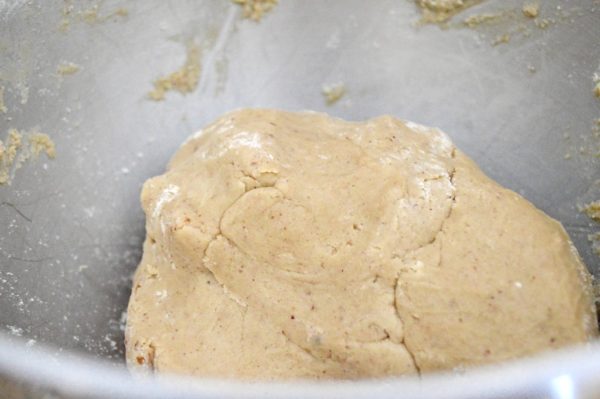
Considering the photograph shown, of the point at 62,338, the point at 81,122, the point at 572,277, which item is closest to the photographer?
the point at 572,277

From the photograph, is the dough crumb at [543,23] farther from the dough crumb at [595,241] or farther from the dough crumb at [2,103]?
the dough crumb at [2,103]

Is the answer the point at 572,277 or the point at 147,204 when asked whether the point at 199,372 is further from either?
the point at 572,277

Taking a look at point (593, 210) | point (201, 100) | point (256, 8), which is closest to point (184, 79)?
point (201, 100)

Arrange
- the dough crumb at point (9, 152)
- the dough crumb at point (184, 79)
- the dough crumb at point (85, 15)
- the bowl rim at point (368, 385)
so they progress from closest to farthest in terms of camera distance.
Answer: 1. the bowl rim at point (368, 385)
2. the dough crumb at point (9, 152)
3. the dough crumb at point (85, 15)
4. the dough crumb at point (184, 79)

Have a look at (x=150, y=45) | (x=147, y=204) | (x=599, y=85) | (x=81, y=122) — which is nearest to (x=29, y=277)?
(x=147, y=204)

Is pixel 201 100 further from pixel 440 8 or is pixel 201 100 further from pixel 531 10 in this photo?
pixel 531 10

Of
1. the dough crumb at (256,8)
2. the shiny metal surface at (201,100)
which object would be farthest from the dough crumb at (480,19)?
the dough crumb at (256,8)

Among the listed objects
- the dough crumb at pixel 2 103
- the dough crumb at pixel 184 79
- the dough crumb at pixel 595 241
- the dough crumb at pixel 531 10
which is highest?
the dough crumb at pixel 531 10
